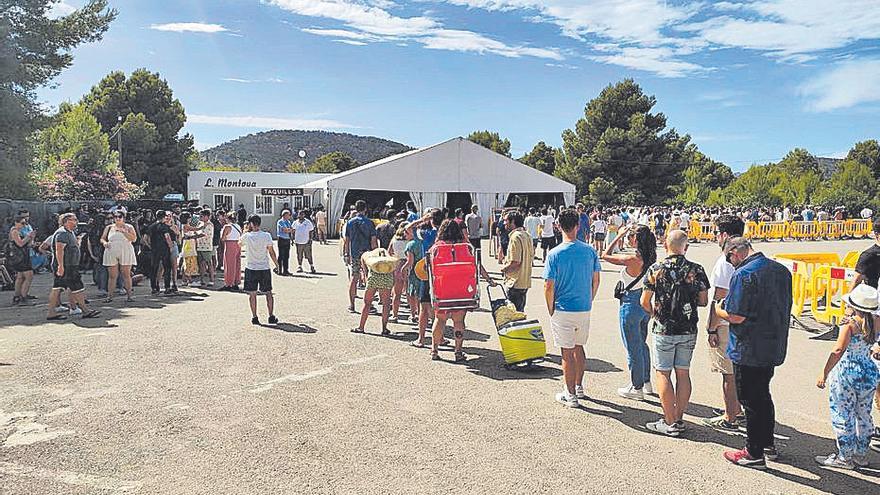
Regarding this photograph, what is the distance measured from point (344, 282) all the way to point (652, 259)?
9.48 metres

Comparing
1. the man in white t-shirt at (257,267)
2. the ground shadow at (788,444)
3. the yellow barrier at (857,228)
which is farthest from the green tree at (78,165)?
the yellow barrier at (857,228)

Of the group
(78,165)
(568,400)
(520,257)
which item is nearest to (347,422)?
(568,400)

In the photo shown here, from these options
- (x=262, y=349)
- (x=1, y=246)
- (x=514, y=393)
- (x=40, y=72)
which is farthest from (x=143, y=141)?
(x=514, y=393)

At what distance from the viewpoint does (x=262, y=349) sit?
7902 mm

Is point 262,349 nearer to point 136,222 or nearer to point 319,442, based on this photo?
point 319,442

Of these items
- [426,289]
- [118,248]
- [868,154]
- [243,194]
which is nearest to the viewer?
[426,289]

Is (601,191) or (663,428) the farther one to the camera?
(601,191)

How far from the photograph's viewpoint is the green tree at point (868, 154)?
66.0 metres

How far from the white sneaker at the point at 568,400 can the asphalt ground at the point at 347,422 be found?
9 cm

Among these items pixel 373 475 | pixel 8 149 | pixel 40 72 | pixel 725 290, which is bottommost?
pixel 373 475

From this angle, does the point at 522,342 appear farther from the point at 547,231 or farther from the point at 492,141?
the point at 492,141

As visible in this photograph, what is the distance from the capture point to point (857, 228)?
1312 inches

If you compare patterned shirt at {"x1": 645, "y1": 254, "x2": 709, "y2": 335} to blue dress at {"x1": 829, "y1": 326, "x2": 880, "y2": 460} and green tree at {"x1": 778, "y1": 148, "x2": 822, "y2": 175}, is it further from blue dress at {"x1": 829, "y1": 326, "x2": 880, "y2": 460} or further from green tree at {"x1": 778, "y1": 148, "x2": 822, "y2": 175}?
green tree at {"x1": 778, "y1": 148, "x2": 822, "y2": 175}

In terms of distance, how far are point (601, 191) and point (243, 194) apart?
26.2m
